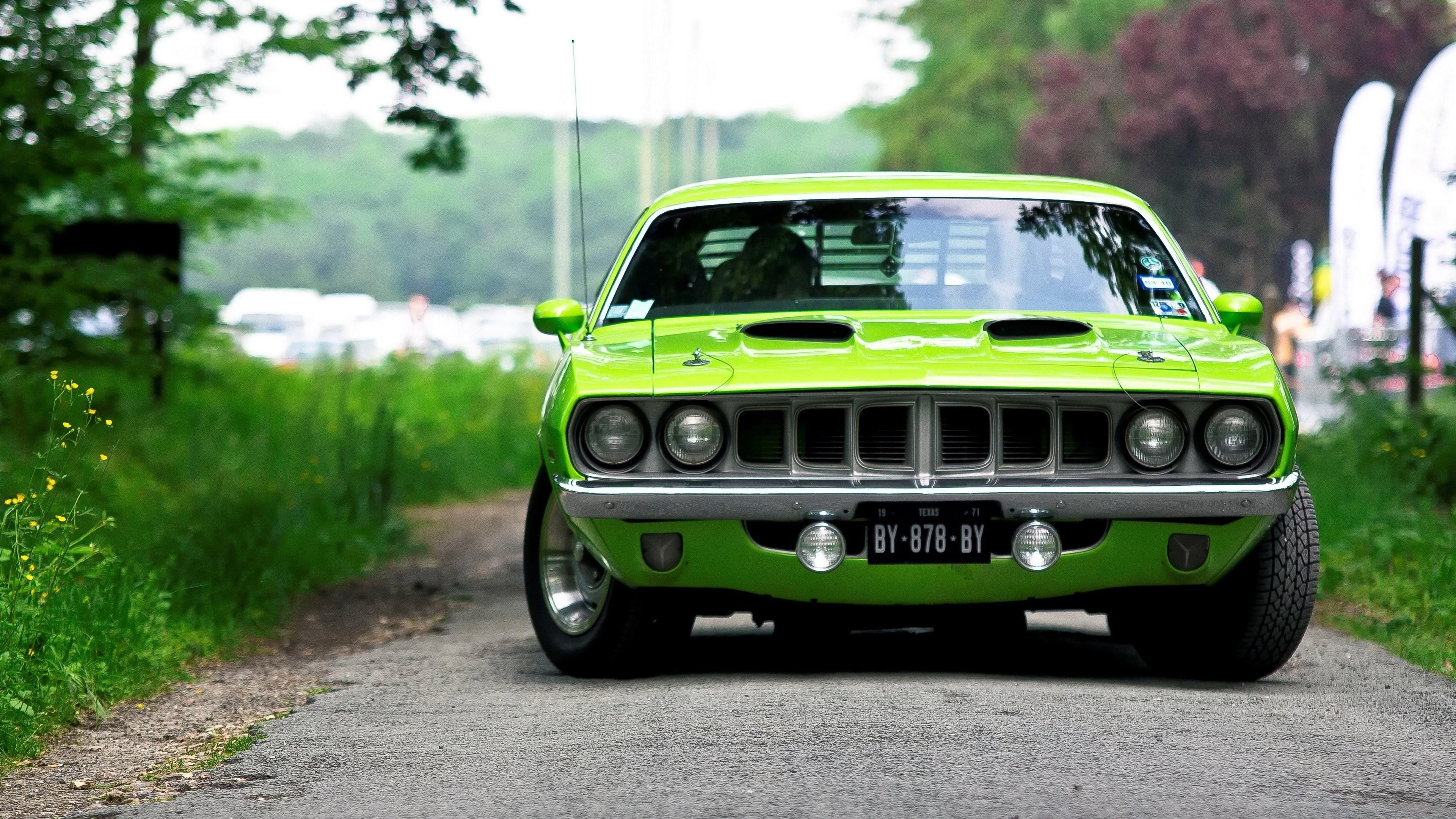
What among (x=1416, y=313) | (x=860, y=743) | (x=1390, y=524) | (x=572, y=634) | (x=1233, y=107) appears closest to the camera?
(x=860, y=743)

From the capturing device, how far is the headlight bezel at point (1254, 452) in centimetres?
562

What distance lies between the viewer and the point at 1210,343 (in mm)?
5992

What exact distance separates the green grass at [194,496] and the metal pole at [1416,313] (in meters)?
6.54

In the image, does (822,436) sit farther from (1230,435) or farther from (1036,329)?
(1230,435)

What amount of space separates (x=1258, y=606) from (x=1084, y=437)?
2.62ft

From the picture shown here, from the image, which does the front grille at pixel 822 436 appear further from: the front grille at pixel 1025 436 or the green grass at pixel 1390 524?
the green grass at pixel 1390 524

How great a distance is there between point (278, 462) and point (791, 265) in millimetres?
7080

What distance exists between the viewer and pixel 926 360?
5.67 meters

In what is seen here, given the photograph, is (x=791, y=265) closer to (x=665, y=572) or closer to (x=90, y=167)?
(x=665, y=572)

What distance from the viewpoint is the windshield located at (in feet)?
21.6

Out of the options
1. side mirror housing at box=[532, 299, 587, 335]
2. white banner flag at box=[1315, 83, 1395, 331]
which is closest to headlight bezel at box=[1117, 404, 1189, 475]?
side mirror housing at box=[532, 299, 587, 335]

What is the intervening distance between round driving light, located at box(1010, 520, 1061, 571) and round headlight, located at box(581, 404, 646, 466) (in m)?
1.13

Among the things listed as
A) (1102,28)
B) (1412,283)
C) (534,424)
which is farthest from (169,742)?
(1102,28)

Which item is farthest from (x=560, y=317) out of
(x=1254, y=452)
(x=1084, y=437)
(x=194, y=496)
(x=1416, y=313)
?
(x=1416, y=313)
